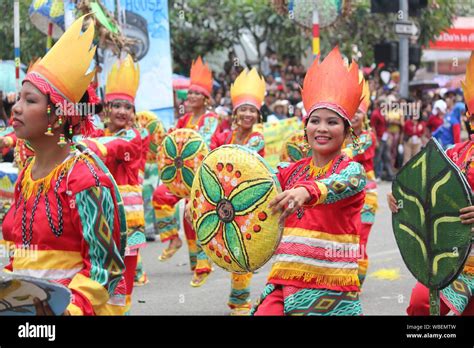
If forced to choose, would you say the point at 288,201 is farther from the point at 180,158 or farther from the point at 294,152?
the point at 294,152

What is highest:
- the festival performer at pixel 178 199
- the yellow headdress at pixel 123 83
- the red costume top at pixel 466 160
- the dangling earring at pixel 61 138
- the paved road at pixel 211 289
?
the dangling earring at pixel 61 138

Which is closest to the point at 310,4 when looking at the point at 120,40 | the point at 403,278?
the point at 120,40

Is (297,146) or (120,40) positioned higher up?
(120,40)

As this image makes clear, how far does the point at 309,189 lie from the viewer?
14.9ft

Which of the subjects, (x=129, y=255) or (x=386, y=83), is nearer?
(x=129, y=255)

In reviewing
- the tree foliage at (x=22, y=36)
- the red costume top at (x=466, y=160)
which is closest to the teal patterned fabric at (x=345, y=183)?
the red costume top at (x=466, y=160)

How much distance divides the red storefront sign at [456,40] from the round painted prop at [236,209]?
98.9 feet

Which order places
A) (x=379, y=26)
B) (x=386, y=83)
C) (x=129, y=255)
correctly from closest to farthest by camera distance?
1. (x=129, y=255)
2. (x=386, y=83)
3. (x=379, y=26)

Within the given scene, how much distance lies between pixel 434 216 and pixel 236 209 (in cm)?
94

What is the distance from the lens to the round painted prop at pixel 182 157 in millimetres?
9141

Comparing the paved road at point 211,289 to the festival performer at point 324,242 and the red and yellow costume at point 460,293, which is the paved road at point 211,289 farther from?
the festival performer at point 324,242

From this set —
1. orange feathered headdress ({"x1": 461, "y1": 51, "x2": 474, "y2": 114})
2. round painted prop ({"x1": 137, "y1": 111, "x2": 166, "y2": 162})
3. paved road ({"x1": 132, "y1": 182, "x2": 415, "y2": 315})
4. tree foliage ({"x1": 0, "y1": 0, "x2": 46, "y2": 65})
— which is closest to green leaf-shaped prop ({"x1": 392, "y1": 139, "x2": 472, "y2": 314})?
orange feathered headdress ({"x1": 461, "y1": 51, "x2": 474, "y2": 114})

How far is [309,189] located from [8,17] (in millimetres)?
8236
